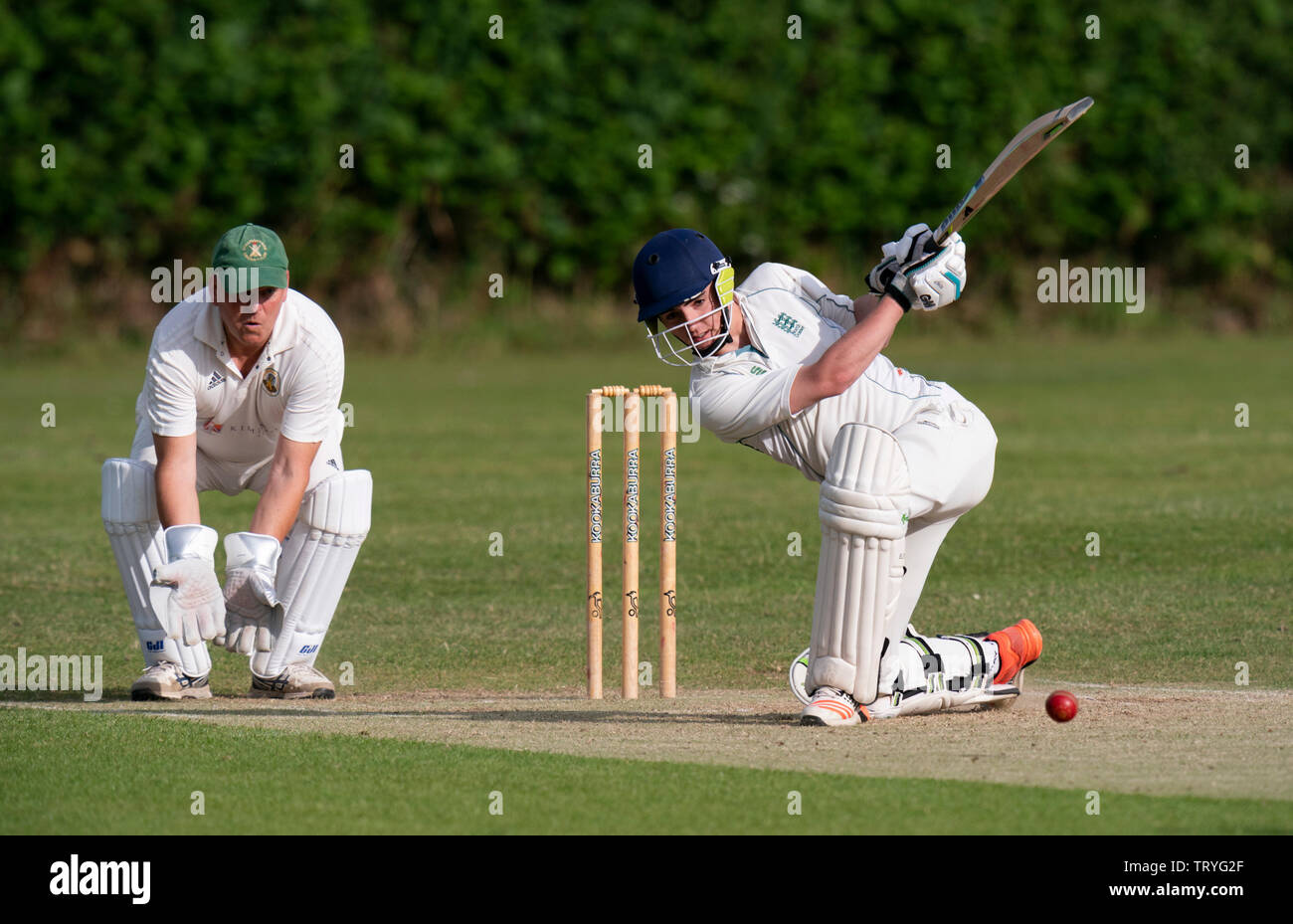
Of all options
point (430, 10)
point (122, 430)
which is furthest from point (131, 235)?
point (122, 430)

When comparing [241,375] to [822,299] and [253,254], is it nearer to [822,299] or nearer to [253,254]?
[253,254]

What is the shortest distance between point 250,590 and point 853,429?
1759 mm

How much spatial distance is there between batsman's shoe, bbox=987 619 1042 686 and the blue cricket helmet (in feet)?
4.56

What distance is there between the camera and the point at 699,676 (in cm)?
628

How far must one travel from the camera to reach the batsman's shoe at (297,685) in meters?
5.89

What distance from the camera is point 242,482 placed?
6.03 m

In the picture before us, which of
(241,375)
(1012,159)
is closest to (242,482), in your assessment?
(241,375)

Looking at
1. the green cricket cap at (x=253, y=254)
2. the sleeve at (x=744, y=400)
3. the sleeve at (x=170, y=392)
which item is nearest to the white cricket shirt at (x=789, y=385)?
the sleeve at (x=744, y=400)

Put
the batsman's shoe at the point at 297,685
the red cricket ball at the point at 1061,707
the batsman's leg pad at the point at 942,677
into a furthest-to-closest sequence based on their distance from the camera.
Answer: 1. the batsman's shoe at the point at 297,685
2. the batsman's leg pad at the point at 942,677
3. the red cricket ball at the point at 1061,707

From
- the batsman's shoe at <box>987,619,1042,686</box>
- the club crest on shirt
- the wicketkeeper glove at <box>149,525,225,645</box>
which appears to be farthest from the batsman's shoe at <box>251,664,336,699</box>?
the batsman's shoe at <box>987,619,1042,686</box>

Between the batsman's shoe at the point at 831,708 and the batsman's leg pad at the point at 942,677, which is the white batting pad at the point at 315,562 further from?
the batsman's leg pad at the point at 942,677

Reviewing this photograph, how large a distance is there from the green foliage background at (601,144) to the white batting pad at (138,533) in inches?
487

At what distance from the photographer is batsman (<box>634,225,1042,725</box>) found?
4.83 meters
